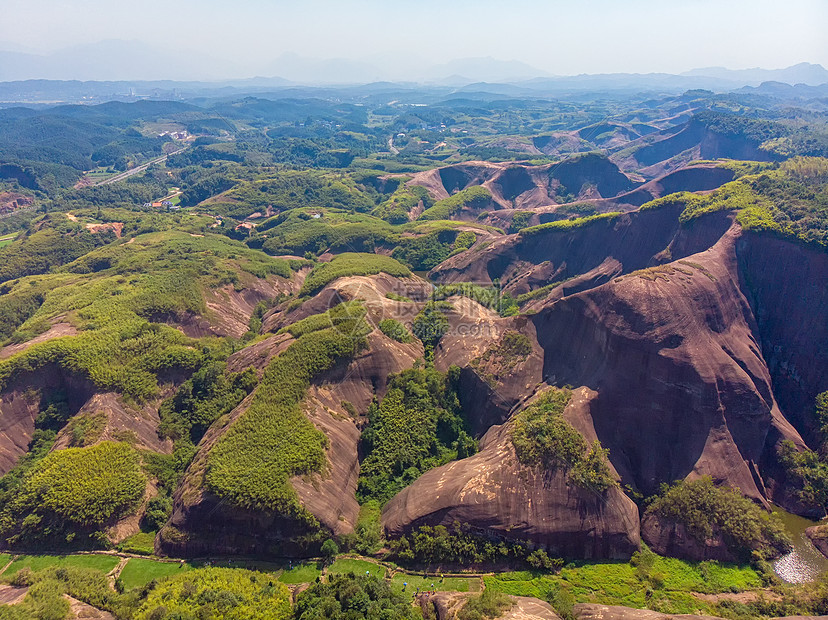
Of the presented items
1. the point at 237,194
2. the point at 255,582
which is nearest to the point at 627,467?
the point at 255,582

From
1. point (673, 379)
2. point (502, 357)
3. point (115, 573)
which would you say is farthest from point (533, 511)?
point (115, 573)

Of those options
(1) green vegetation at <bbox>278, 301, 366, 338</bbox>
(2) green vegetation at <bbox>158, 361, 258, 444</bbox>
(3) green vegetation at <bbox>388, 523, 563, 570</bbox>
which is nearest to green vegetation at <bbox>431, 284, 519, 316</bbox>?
(1) green vegetation at <bbox>278, 301, 366, 338</bbox>

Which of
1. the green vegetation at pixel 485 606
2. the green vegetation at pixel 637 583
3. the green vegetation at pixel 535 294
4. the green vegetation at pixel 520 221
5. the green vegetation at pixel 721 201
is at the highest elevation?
the green vegetation at pixel 721 201

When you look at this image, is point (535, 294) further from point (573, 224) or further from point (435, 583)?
point (435, 583)

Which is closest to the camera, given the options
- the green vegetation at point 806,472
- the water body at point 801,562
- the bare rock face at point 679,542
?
the water body at point 801,562

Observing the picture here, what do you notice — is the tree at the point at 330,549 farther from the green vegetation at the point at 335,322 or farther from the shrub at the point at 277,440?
the green vegetation at the point at 335,322

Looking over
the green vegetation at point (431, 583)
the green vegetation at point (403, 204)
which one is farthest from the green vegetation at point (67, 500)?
the green vegetation at point (403, 204)
